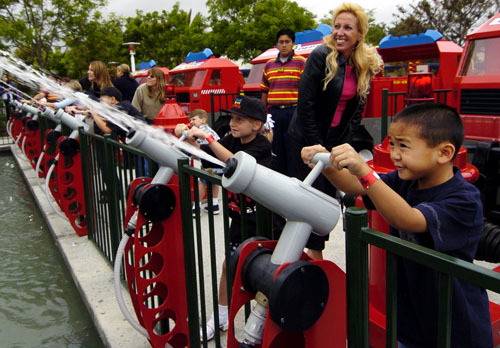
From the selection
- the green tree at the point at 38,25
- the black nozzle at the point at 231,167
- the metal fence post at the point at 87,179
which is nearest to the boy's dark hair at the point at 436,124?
the black nozzle at the point at 231,167

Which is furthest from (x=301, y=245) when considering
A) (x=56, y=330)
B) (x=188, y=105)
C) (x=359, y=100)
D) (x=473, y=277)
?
(x=188, y=105)

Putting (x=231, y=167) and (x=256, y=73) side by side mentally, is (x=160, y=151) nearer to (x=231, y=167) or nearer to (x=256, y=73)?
(x=231, y=167)

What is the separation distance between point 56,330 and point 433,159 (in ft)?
9.59

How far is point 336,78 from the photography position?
10.5ft

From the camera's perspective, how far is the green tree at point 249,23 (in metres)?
31.7

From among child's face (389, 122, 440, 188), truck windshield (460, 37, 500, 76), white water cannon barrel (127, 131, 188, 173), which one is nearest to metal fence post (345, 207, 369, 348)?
child's face (389, 122, 440, 188)

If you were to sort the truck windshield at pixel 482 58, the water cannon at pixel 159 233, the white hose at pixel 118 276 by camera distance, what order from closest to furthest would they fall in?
the water cannon at pixel 159 233
the white hose at pixel 118 276
the truck windshield at pixel 482 58

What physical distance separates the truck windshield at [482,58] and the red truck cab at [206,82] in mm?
6938

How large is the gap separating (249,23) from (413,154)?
3180 centimetres

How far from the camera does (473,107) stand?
5633 mm

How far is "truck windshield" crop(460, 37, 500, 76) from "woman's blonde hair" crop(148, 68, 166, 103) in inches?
159

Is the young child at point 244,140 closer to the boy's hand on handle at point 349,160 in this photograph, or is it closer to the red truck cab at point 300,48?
the boy's hand on handle at point 349,160

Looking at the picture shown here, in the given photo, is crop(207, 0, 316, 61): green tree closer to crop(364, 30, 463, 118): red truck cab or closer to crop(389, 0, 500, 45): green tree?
crop(389, 0, 500, 45): green tree

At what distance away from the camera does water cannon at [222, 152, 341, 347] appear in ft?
4.69
